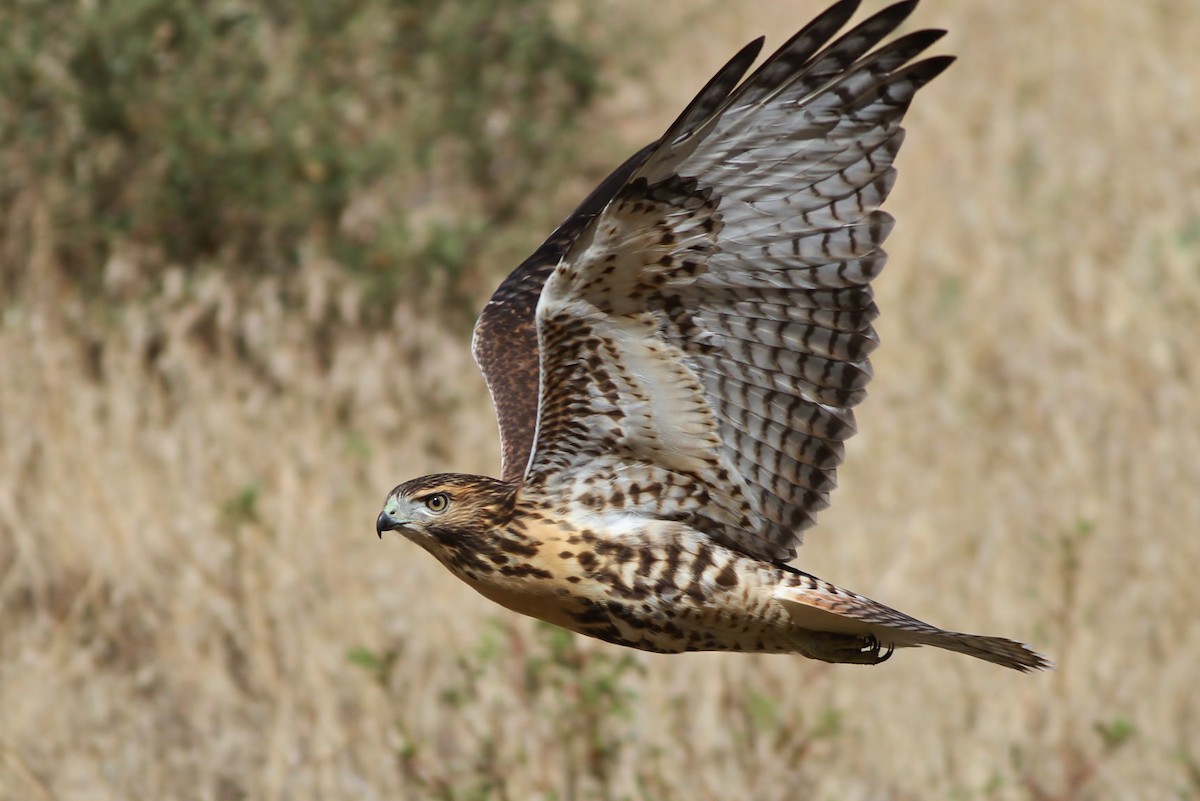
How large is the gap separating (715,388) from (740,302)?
0.77 ft

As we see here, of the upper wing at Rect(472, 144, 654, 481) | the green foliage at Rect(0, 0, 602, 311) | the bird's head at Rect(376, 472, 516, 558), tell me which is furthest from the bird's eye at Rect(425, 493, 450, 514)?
the green foliage at Rect(0, 0, 602, 311)

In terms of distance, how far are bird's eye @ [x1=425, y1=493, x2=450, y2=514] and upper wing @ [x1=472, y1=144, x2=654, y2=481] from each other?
13.0 inches

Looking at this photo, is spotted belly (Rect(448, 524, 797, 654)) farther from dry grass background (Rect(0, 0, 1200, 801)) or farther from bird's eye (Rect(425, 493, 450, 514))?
dry grass background (Rect(0, 0, 1200, 801))

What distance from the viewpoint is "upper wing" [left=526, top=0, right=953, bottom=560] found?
3666 mm

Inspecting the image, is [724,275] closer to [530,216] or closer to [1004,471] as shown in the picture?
[1004,471]

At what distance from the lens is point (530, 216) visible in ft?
→ 28.9

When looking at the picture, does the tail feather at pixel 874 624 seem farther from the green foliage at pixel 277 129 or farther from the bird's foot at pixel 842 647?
the green foliage at pixel 277 129

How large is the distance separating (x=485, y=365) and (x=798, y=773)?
154 cm

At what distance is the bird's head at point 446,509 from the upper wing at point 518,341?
291mm

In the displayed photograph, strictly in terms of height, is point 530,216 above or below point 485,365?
above

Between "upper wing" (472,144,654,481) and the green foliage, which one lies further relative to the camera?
the green foliage

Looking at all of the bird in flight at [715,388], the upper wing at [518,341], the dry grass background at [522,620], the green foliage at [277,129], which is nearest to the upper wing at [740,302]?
the bird in flight at [715,388]

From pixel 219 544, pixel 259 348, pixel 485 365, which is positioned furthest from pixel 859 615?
pixel 259 348

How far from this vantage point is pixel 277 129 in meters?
7.97
